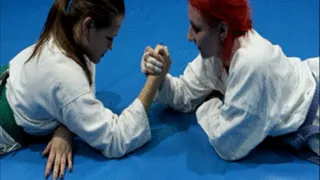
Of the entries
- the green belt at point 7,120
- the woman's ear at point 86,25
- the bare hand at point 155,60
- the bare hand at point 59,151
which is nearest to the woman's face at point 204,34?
the bare hand at point 155,60

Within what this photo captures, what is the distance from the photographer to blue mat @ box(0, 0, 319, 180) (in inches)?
53.7

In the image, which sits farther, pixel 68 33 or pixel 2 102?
pixel 2 102

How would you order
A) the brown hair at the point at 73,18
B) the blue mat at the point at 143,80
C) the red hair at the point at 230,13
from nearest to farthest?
the red hair at the point at 230,13, the brown hair at the point at 73,18, the blue mat at the point at 143,80

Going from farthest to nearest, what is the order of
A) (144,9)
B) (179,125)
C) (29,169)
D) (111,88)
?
1. (144,9)
2. (111,88)
3. (179,125)
4. (29,169)

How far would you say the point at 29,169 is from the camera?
1413 millimetres

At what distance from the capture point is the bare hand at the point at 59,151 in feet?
4.52

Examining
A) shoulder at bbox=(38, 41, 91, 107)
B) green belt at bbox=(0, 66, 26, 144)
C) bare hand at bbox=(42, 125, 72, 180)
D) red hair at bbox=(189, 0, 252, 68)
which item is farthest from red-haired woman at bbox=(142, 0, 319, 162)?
green belt at bbox=(0, 66, 26, 144)

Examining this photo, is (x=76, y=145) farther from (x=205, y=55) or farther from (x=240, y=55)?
(x=240, y=55)

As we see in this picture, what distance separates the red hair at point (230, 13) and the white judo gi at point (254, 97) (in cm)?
4

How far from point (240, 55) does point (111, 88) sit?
74cm

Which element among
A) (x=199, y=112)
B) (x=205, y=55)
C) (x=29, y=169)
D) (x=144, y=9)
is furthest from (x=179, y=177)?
(x=144, y=9)

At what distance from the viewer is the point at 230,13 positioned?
1.13 metres

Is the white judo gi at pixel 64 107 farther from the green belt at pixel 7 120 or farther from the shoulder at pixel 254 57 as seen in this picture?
the shoulder at pixel 254 57

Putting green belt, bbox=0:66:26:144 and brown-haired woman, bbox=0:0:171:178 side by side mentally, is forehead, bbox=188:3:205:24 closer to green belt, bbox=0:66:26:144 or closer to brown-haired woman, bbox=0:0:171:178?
brown-haired woman, bbox=0:0:171:178
